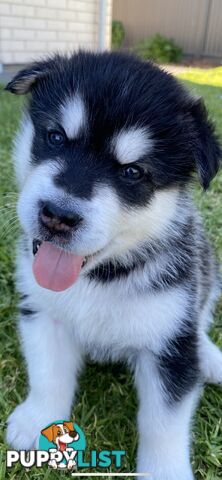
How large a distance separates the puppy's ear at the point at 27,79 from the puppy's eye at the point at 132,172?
633mm

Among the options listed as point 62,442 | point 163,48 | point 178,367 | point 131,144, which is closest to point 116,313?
point 178,367

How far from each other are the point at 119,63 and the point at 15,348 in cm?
154

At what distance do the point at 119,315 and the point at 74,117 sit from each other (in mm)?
833

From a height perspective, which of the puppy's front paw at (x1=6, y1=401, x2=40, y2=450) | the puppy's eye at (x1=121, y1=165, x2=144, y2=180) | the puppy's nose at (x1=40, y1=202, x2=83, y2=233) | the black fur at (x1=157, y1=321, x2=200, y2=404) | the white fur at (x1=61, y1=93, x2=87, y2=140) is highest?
the white fur at (x1=61, y1=93, x2=87, y2=140)

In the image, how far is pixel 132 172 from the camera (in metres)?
2.11

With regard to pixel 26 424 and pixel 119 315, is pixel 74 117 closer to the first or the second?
pixel 119 315

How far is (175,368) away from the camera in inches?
91.2

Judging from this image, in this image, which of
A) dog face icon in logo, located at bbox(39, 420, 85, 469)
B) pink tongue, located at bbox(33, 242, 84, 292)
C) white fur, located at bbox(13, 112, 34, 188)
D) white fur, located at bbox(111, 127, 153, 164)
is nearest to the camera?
white fur, located at bbox(111, 127, 153, 164)

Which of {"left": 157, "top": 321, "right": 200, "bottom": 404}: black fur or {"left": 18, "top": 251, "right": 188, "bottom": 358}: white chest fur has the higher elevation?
{"left": 18, "top": 251, "right": 188, "bottom": 358}: white chest fur

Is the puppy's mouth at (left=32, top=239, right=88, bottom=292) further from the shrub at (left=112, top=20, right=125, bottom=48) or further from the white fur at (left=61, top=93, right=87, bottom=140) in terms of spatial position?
the shrub at (left=112, top=20, right=125, bottom=48)

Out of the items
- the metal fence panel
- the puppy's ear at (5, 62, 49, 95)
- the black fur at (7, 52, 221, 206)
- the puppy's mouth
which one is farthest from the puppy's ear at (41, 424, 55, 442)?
the metal fence panel

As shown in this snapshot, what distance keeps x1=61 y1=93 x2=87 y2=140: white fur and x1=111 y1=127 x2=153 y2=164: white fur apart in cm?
14

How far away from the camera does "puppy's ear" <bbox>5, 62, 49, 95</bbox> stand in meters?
Result: 2.39

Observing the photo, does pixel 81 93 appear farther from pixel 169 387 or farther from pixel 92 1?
pixel 92 1
